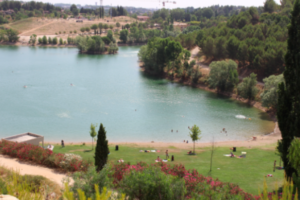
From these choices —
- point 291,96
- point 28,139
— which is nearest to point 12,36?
point 28,139

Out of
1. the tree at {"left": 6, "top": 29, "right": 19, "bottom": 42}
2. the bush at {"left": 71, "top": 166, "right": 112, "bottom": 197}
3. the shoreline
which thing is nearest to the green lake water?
the shoreline

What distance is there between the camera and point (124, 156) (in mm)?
31125

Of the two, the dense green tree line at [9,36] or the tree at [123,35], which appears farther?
the tree at [123,35]

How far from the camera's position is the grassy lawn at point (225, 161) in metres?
23.5

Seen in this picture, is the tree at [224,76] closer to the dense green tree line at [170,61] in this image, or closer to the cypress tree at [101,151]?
the dense green tree line at [170,61]

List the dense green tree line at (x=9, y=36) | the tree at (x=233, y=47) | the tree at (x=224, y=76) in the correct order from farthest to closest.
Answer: the dense green tree line at (x=9, y=36) < the tree at (x=233, y=47) < the tree at (x=224, y=76)

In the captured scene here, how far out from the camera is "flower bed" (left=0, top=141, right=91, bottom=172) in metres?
22.9

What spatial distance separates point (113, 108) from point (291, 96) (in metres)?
39.0

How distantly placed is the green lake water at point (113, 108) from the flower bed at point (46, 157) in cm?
1584

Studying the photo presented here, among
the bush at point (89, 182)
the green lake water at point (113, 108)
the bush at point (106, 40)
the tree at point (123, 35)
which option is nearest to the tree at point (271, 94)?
the green lake water at point (113, 108)

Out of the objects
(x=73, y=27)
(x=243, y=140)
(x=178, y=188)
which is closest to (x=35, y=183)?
(x=178, y=188)

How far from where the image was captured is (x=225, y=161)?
1203 inches

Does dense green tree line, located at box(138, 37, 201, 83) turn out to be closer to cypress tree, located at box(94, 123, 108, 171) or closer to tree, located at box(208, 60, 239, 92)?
tree, located at box(208, 60, 239, 92)

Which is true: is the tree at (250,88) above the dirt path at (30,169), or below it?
above
